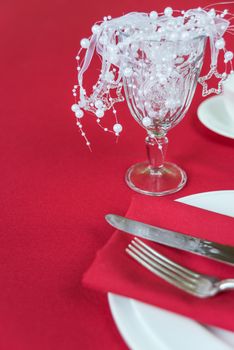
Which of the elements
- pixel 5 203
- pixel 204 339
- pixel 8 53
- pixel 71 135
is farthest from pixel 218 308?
pixel 8 53

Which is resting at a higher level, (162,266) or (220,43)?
(220,43)

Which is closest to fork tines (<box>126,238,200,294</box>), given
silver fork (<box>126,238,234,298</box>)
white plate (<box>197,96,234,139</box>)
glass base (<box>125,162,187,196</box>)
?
silver fork (<box>126,238,234,298</box>)

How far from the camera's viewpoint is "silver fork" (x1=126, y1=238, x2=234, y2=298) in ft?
1.57

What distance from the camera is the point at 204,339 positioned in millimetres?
433

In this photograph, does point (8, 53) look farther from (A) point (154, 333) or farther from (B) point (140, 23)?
(A) point (154, 333)

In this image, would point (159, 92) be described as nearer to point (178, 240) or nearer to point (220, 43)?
point (220, 43)

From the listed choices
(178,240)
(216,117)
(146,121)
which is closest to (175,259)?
(178,240)

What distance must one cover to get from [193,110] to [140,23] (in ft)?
1.01

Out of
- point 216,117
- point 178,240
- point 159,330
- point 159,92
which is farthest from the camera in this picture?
point 216,117

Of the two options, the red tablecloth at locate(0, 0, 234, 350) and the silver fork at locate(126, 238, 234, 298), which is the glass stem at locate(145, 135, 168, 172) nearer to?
the red tablecloth at locate(0, 0, 234, 350)

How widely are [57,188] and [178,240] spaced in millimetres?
225

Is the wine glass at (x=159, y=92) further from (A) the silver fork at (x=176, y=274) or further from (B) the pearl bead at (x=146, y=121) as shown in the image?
(A) the silver fork at (x=176, y=274)

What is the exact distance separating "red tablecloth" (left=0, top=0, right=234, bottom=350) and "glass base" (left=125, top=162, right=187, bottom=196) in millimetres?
13

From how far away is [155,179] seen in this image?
73 cm
